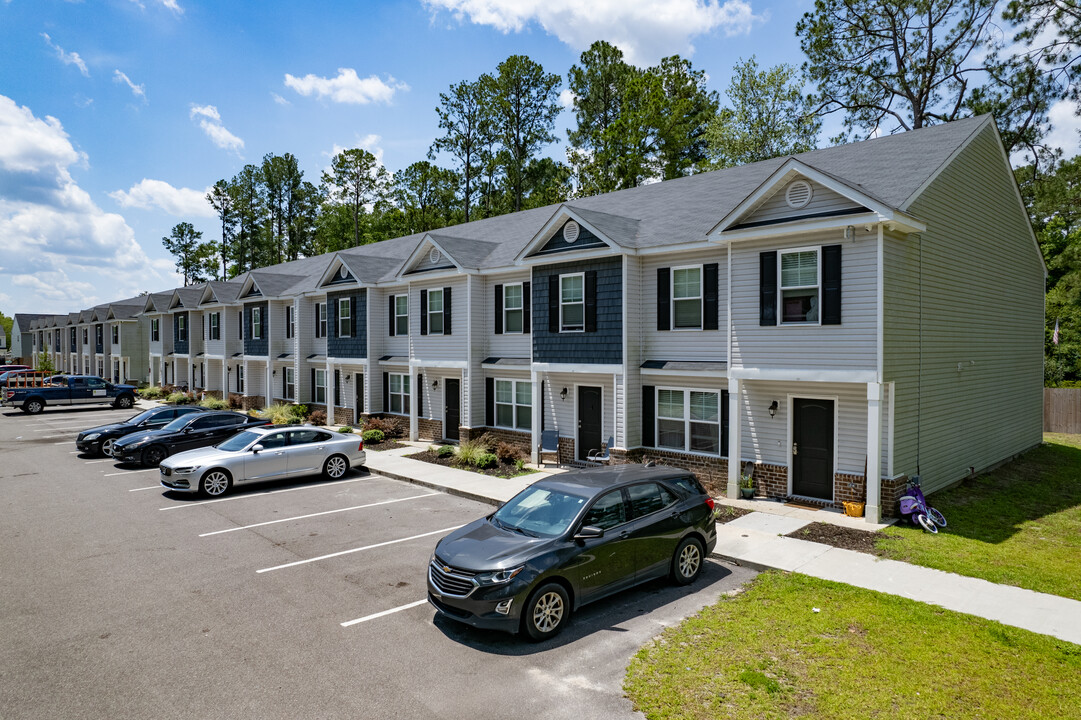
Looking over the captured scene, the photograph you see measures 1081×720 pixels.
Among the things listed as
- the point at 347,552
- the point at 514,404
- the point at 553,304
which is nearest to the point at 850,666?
the point at 347,552

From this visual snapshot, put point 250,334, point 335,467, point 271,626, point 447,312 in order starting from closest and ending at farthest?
point 271,626
point 335,467
point 447,312
point 250,334

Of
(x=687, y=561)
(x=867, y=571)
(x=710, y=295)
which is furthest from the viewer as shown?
(x=710, y=295)

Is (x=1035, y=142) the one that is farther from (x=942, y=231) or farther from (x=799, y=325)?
(x=799, y=325)

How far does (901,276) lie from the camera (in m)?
12.6

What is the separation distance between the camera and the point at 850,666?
6.57 metres

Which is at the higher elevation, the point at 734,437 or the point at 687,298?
the point at 687,298

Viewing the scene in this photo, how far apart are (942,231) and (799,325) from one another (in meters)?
4.57

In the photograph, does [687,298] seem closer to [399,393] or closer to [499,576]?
[499,576]

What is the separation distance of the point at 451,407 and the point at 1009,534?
1633 centimetres

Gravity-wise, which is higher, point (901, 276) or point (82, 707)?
point (901, 276)

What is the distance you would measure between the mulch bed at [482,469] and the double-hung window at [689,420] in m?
4.05

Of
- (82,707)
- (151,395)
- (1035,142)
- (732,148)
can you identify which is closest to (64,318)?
(151,395)

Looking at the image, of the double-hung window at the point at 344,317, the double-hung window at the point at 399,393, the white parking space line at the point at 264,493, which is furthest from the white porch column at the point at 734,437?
the double-hung window at the point at 344,317

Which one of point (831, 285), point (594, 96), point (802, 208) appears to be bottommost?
point (831, 285)
